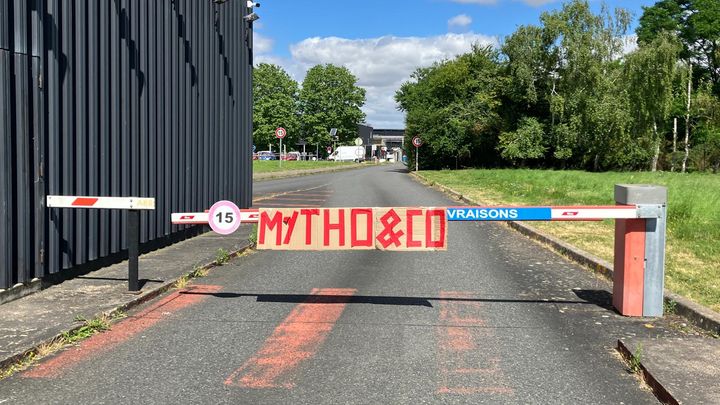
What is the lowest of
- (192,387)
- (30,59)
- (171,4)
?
(192,387)

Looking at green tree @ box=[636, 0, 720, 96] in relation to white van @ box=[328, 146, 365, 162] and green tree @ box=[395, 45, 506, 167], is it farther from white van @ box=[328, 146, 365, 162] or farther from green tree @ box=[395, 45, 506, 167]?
white van @ box=[328, 146, 365, 162]

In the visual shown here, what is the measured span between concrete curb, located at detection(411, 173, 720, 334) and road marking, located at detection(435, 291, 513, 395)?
1.91 meters

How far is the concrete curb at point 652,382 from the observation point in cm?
366

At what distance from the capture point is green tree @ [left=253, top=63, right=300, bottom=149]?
3629 inches

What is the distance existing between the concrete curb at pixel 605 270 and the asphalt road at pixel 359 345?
253mm

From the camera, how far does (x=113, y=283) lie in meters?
6.61

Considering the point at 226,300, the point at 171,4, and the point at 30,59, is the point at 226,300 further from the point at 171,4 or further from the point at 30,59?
the point at 171,4

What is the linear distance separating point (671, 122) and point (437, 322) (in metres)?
59.8

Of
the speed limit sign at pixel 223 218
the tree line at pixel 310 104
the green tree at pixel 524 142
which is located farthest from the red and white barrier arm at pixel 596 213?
the tree line at pixel 310 104

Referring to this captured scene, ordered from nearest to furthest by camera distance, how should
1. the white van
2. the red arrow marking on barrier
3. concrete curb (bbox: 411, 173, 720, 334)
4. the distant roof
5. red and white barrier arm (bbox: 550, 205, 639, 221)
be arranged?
concrete curb (bbox: 411, 173, 720, 334)
red and white barrier arm (bbox: 550, 205, 639, 221)
the red arrow marking on barrier
the white van
the distant roof

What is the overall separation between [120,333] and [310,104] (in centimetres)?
9292

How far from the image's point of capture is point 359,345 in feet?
15.7

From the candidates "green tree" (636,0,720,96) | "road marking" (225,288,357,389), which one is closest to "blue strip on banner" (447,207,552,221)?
"road marking" (225,288,357,389)

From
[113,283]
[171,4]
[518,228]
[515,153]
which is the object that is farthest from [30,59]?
[515,153]
